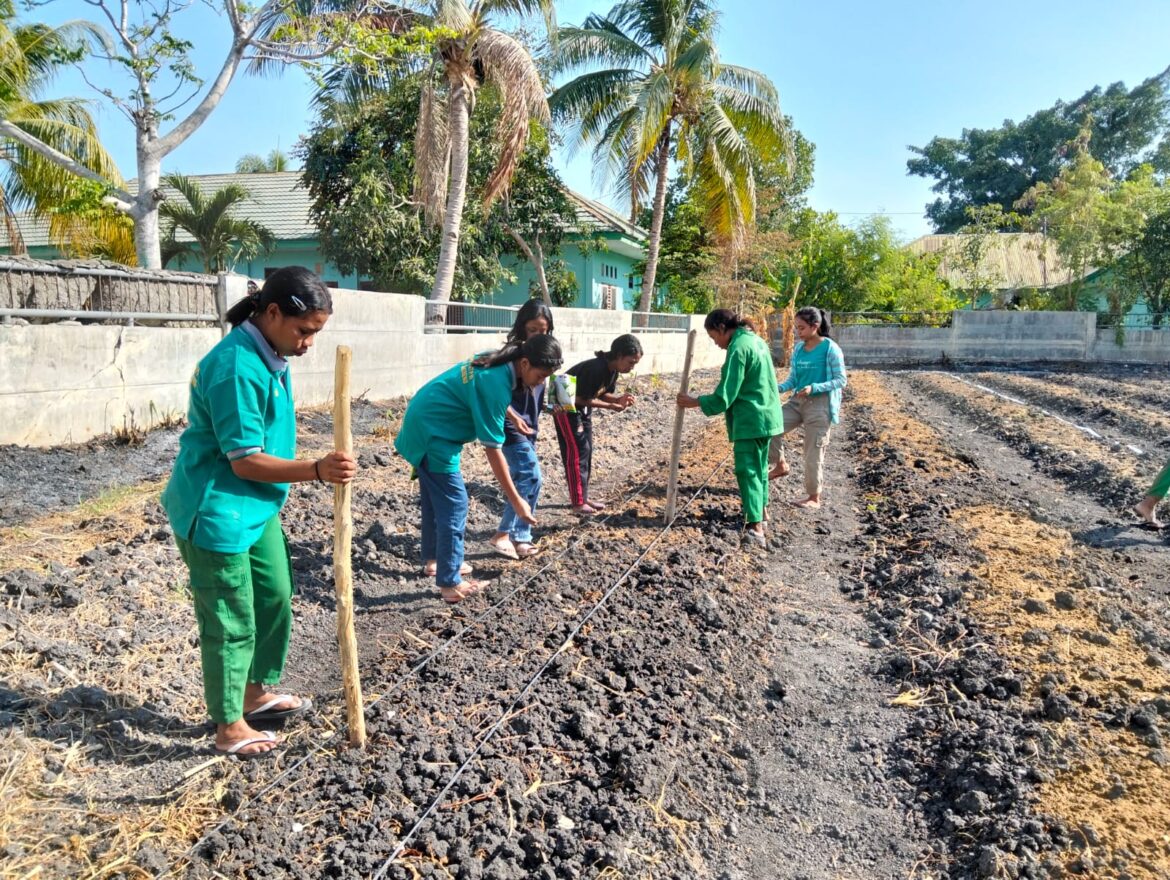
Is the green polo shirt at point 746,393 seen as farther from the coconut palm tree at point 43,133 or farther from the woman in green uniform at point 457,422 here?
the coconut palm tree at point 43,133

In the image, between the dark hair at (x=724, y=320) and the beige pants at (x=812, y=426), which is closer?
the dark hair at (x=724, y=320)

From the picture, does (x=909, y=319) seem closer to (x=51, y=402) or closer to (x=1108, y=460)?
(x=1108, y=460)

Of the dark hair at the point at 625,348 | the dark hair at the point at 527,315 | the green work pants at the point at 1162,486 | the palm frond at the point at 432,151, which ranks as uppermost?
the palm frond at the point at 432,151

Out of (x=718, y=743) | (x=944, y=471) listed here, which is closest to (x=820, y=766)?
(x=718, y=743)

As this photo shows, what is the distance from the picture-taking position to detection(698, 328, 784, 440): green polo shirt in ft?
19.9

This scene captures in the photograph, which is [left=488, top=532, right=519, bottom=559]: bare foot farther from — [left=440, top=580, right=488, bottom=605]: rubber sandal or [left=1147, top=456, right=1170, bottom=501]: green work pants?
[left=1147, top=456, right=1170, bottom=501]: green work pants

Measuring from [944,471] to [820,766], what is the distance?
6.05 meters

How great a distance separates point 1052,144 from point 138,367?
2014 inches

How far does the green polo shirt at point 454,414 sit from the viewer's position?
450 centimetres

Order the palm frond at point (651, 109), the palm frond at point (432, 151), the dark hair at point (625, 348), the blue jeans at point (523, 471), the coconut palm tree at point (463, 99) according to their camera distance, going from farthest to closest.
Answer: the palm frond at point (651, 109)
the palm frond at point (432, 151)
the coconut palm tree at point (463, 99)
the dark hair at point (625, 348)
the blue jeans at point (523, 471)

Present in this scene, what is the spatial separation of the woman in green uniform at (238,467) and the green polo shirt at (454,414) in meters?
1.51

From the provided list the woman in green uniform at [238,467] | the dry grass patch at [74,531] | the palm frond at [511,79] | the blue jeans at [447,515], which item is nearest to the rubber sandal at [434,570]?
the blue jeans at [447,515]

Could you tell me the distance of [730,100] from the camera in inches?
778

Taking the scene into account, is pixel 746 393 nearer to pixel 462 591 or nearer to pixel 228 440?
pixel 462 591
